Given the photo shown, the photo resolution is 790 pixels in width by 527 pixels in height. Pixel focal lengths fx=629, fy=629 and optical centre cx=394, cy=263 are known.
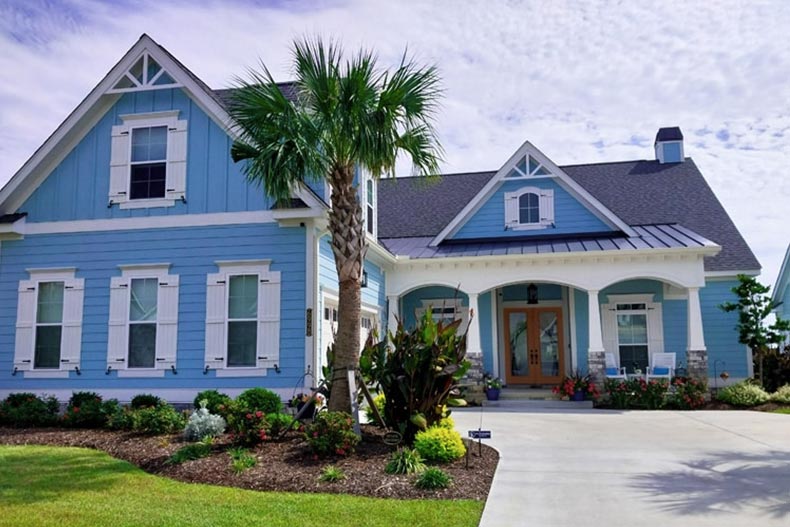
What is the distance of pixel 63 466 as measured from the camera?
7.61 meters

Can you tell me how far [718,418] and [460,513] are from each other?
8.80 metres

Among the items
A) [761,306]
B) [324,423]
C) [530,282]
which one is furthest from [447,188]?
[324,423]

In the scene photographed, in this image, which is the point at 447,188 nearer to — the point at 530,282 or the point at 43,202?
the point at 530,282

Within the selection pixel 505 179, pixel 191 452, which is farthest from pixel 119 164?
pixel 505 179

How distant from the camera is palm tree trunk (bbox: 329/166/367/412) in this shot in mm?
8906

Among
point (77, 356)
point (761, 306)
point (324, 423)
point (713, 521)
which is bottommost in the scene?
point (713, 521)

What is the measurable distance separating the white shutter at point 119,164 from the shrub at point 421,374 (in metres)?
6.72

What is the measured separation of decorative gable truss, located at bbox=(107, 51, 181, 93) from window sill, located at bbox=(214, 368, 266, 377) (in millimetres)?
5566

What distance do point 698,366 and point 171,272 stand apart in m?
11.8

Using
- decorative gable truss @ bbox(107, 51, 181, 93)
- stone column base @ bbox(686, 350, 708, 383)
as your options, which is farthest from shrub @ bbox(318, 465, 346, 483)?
stone column base @ bbox(686, 350, 708, 383)

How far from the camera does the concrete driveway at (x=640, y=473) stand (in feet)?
18.3

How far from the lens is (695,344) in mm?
14766

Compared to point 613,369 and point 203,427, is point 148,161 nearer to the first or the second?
point 203,427

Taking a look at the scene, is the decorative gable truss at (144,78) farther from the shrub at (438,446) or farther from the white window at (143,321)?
the shrub at (438,446)
